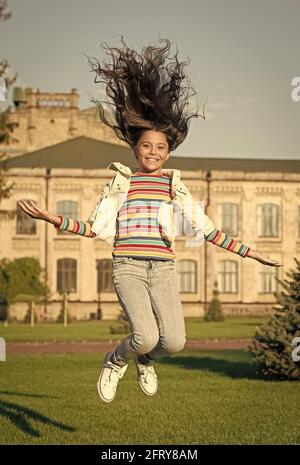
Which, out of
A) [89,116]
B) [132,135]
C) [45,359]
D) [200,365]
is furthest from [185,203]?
[89,116]

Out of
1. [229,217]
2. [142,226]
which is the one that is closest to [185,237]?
[229,217]

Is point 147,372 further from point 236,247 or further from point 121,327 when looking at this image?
point 121,327

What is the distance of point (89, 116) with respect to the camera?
66.5 m

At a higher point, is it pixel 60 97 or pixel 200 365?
pixel 60 97

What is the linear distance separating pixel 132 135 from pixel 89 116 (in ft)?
194

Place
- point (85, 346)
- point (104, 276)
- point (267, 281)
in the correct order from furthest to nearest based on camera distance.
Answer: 1. point (267, 281)
2. point (104, 276)
3. point (85, 346)

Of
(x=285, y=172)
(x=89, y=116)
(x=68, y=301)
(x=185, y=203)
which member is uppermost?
(x=89, y=116)

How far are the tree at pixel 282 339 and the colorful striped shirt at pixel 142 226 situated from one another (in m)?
7.93

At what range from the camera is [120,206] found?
788cm

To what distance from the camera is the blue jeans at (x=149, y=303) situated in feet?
25.0

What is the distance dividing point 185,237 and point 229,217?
3132 millimetres

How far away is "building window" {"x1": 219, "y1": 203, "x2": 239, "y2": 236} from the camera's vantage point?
178ft
